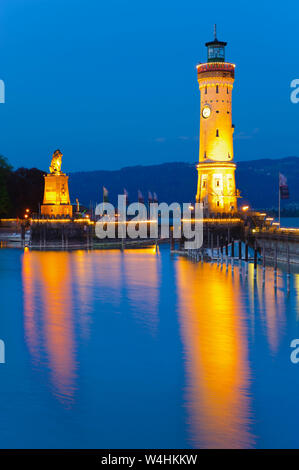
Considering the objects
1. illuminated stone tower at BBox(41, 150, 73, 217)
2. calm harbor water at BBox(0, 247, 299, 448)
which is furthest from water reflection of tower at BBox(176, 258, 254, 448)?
illuminated stone tower at BBox(41, 150, 73, 217)

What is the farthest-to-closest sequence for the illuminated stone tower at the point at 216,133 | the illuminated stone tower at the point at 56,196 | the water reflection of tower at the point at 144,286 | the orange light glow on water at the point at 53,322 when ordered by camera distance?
1. the illuminated stone tower at the point at 56,196
2. the illuminated stone tower at the point at 216,133
3. the water reflection of tower at the point at 144,286
4. the orange light glow on water at the point at 53,322

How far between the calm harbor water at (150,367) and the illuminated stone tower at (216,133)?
162 ft

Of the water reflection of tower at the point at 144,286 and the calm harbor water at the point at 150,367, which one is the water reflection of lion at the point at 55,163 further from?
the calm harbor water at the point at 150,367

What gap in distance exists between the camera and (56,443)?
18.8 meters

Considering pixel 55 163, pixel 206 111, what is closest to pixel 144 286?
pixel 206 111

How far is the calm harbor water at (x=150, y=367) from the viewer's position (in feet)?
63.8

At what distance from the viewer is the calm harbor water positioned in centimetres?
1945

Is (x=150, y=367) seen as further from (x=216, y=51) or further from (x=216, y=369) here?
(x=216, y=51)

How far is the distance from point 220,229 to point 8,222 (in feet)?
129

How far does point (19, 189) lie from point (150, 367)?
10217 centimetres

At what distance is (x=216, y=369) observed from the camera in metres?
25.9

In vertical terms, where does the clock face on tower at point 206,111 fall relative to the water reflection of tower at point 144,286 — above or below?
above

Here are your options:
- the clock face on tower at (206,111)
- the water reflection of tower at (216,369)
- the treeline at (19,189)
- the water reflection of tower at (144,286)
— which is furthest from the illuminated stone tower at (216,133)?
the water reflection of tower at (216,369)

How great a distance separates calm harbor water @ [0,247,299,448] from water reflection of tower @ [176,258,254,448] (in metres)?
0.05
